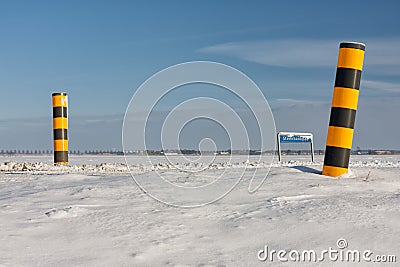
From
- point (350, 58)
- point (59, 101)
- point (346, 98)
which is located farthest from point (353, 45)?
point (59, 101)

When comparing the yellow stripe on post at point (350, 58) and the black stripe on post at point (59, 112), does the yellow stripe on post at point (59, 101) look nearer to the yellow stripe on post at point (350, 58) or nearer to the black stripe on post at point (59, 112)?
the black stripe on post at point (59, 112)

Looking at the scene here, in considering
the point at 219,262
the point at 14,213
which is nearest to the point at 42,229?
the point at 14,213

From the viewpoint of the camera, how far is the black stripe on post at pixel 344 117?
211 inches

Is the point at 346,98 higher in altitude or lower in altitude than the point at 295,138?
higher

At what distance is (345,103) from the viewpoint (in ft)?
17.6

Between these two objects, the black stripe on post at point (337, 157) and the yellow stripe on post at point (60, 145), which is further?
the yellow stripe on post at point (60, 145)

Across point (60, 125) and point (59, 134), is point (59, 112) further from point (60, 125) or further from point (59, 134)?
point (59, 134)

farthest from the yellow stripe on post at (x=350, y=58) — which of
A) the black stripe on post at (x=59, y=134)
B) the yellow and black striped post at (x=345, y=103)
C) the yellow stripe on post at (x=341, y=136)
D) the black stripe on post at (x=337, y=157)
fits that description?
the black stripe on post at (x=59, y=134)

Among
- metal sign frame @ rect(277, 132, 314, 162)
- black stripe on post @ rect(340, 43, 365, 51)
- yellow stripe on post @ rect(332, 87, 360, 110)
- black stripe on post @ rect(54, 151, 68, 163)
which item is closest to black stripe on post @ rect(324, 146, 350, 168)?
yellow stripe on post @ rect(332, 87, 360, 110)

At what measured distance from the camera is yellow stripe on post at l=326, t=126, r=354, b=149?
5387 mm

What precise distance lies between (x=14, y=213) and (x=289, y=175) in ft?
8.52

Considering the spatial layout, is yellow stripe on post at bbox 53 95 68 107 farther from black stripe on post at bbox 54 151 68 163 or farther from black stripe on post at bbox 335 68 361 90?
black stripe on post at bbox 335 68 361 90

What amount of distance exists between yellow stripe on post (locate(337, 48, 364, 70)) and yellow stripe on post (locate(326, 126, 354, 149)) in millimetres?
697

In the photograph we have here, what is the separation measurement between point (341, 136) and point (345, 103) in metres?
→ 0.36
